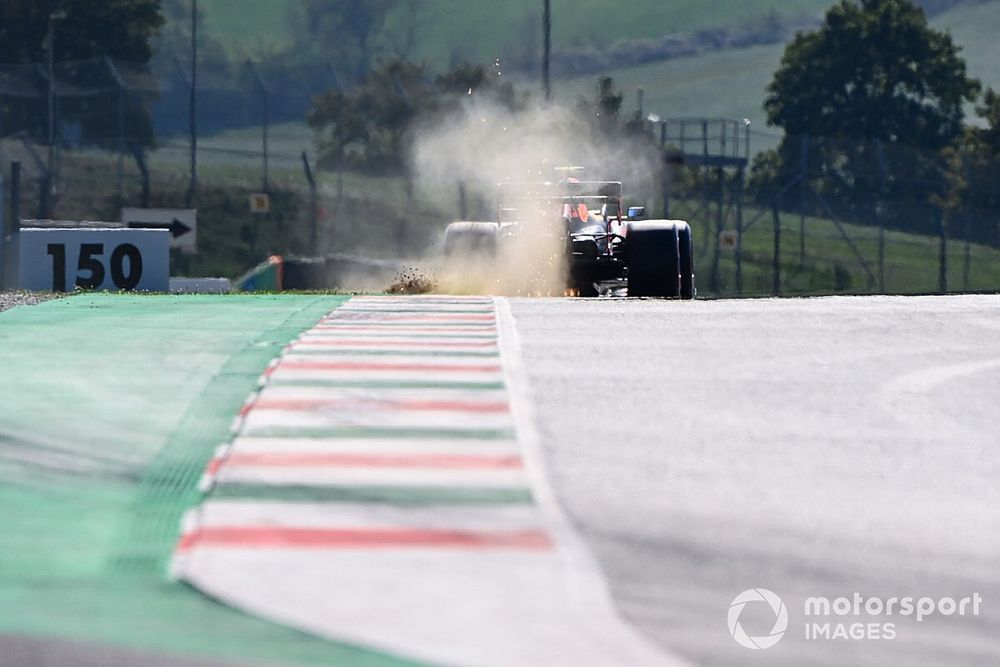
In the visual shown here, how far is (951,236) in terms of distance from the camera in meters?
66.5

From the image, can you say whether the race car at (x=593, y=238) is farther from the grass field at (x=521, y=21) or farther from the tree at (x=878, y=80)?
the grass field at (x=521, y=21)

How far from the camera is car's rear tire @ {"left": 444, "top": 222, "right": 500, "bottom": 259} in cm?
2486

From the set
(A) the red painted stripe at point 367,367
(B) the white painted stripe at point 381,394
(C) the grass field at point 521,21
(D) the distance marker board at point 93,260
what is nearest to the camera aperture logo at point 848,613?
(B) the white painted stripe at point 381,394

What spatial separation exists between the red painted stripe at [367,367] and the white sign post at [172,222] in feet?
49.5

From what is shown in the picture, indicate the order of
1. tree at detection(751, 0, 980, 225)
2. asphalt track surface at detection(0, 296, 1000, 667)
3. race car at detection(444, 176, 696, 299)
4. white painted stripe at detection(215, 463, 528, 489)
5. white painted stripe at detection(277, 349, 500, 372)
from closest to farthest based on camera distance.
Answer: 1. asphalt track surface at detection(0, 296, 1000, 667)
2. white painted stripe at detection(215, 463, 528, 489)
3. white painted stripe at detection(277, 349, 500, 372)
4. race car at detection(444, 176, 696, 299)
5. tree at detection(751, 0, 980, 225)

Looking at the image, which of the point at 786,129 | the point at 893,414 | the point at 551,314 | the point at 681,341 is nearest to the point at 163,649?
the point at 893,414

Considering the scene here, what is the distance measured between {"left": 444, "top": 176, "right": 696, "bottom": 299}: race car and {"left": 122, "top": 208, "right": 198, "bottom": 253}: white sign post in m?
6.45

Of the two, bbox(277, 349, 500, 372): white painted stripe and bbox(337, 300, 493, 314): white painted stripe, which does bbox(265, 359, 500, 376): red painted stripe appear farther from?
bbox(337, 300, 493, 314): white painted stripe

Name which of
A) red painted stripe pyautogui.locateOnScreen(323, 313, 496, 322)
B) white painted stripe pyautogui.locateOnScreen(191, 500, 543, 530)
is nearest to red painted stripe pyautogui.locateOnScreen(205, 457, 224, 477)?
white painted stripe pyautogui.locateOnScreen(191, 500, 543, 530)

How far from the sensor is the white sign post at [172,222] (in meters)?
30.1

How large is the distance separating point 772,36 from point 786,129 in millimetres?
84830

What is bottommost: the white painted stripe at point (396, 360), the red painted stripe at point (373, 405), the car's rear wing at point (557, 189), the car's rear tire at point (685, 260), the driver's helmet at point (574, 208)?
the red painted stripe at point (373, 405)

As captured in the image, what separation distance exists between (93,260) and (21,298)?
3385 millimetres

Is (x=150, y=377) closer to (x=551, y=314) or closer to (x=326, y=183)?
(x=551, y=314)
